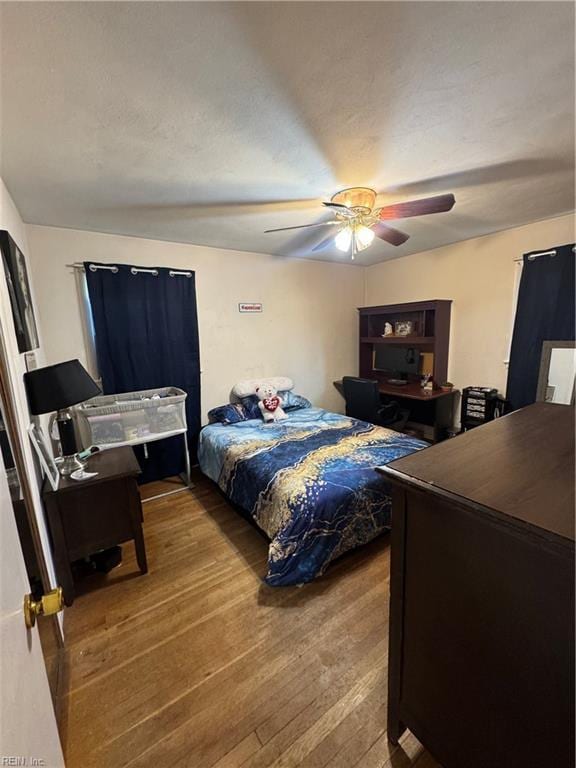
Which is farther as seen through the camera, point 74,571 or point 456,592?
point 74,571

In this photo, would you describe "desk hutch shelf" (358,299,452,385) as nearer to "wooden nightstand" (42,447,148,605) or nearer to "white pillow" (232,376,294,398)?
"white pillow" (232,376,294,398)

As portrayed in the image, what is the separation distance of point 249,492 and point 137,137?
7.20 feet

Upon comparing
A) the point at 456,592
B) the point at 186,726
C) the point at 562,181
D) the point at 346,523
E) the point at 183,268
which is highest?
the point at 562,181

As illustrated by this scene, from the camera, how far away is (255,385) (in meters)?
3.72

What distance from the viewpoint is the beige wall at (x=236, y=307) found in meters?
2.74

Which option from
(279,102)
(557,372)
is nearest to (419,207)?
(279,102)

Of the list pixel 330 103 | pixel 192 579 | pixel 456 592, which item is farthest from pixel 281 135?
pixel 192 579

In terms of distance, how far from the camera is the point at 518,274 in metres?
3.15

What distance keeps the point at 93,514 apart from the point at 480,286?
161 inches

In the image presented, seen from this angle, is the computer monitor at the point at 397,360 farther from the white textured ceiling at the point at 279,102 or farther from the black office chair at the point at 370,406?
the white textured ceiling at the point at 279,102

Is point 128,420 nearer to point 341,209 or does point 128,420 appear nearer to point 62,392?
point 62,392

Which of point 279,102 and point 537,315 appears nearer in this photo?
point 279,102

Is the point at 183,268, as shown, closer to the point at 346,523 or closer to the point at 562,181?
the point at 346,523

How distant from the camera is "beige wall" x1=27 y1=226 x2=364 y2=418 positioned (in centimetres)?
274
